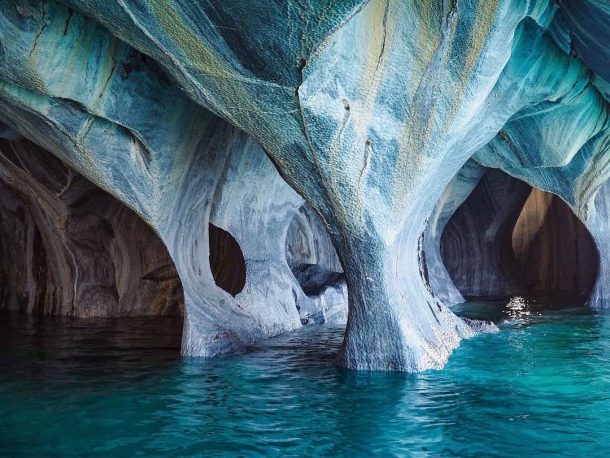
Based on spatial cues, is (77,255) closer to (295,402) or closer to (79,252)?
(79,252)

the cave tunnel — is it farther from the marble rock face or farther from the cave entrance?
the cave entrance

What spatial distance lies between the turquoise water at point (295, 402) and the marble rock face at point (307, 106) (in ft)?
2.17

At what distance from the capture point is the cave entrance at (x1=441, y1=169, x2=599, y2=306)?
18594 mm

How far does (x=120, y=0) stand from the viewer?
5387 millimetres

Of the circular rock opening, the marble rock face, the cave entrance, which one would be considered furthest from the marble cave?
the cave entrance

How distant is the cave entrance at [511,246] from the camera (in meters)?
18.6

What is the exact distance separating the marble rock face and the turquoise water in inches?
26.0

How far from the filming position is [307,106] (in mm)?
5855

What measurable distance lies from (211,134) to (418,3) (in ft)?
11.6

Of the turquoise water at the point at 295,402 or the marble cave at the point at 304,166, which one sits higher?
the marble cave at the point at 304,166

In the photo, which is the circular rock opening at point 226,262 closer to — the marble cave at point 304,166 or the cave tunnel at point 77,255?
the marble cave at point 304,166

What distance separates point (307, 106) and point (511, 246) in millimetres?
15129

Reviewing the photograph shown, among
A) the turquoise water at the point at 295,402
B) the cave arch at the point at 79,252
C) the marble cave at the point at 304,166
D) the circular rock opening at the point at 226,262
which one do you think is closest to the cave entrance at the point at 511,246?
the marble cave at the point at 304,166

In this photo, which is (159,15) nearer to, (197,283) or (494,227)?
(197,283)
